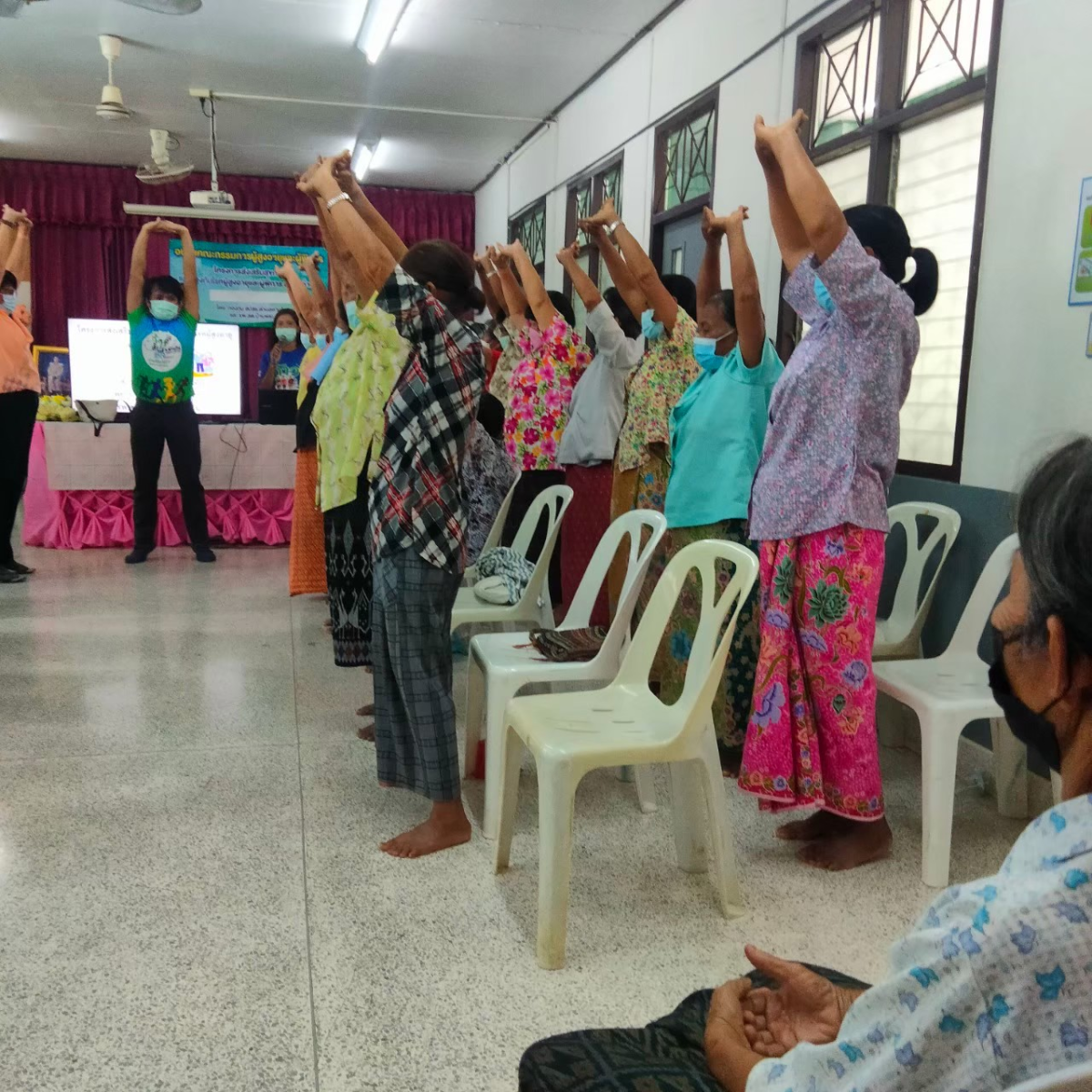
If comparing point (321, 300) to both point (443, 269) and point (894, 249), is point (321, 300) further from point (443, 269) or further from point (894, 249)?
point (894, 249)

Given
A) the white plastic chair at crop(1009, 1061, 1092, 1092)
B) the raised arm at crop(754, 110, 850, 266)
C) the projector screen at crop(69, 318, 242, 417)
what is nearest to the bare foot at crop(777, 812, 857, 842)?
the raised arm at crop(754, 110, 850, 266)

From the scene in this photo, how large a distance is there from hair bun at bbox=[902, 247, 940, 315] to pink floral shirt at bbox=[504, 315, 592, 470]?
5.80 ft

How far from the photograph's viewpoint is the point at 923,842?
6.63 feet

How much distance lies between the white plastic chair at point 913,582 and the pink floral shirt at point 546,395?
4.68 ft

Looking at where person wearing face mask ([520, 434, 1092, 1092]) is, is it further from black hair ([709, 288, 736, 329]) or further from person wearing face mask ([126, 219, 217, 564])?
person wearing face mask ([126, 219, 217, 564])

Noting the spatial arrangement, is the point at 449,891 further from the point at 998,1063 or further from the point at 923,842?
the point at 998,1063

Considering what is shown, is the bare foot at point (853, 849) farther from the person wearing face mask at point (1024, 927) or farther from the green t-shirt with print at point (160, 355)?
the green t-shirt with print at point (160, 355)

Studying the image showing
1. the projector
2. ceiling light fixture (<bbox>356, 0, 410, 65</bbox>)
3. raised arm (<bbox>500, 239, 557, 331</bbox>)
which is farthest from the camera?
the projector

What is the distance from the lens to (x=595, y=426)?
135 inches

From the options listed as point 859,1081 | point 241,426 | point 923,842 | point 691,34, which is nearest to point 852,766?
point 923,842

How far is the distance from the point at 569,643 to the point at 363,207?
4.03 feet

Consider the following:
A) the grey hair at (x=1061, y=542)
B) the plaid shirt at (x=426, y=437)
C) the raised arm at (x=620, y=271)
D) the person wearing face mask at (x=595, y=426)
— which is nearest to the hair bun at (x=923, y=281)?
the plaid shirt at (x=426, y=437)

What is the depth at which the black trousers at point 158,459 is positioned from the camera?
520 cm

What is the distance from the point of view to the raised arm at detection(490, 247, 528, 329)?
12.9 feet
